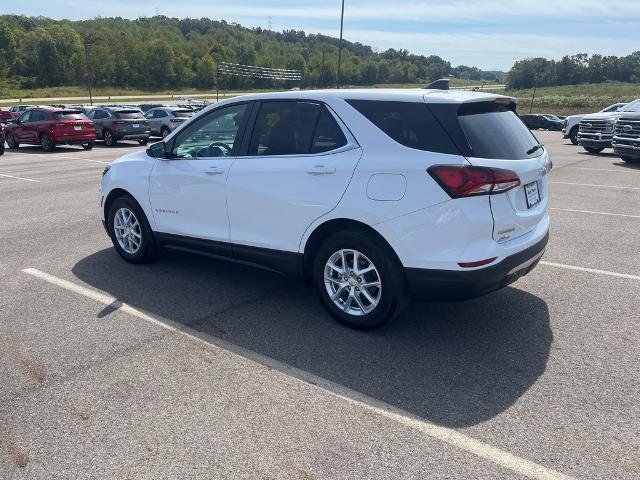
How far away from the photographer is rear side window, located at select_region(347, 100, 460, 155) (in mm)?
3979

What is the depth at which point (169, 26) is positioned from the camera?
18100 cm

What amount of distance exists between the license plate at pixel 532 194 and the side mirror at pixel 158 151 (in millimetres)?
3382

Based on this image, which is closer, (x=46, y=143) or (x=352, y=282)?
(x=352, y=282)

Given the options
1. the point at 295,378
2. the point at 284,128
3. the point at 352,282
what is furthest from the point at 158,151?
the point at 295,378

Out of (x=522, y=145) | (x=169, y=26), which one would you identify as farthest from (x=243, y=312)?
(x=169, y=26)

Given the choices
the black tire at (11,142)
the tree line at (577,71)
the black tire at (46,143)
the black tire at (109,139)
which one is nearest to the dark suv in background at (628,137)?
the black tire at (109,139)

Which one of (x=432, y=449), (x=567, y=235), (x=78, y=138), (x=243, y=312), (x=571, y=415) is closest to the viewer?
(x=432, y=449)

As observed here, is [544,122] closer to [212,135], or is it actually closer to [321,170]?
[212,135]

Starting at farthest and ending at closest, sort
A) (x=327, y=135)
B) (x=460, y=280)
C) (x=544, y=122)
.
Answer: (x=544, y=122) → (x=327, y=135) → (x=460, y=280)

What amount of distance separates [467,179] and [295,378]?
5.73 feet

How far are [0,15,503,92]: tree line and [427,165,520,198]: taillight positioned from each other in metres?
81.7

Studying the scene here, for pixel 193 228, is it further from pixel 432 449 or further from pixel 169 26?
pixel 169 26

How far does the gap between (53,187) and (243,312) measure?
27.7 feet

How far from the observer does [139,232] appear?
6.01 metres
